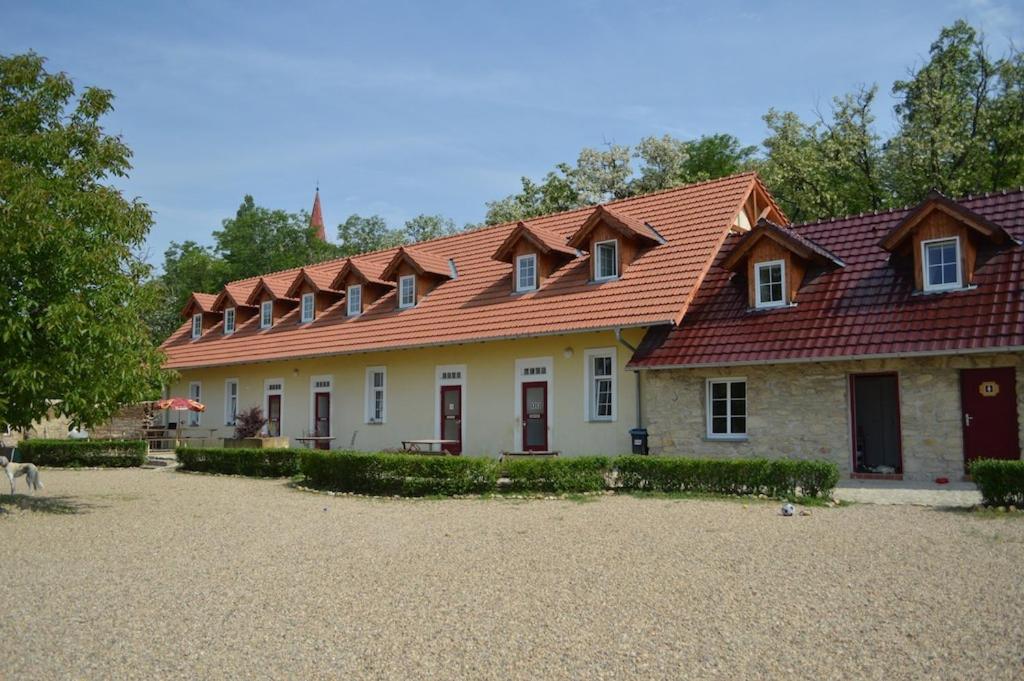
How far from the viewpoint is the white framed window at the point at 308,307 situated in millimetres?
29766

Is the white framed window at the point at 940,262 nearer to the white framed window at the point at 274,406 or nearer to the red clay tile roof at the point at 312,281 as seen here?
the red clay tile roof at the point at 312,281

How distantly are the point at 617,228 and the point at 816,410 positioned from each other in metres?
7.02

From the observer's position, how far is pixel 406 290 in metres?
26.8

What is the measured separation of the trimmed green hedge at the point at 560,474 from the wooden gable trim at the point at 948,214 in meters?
7.70

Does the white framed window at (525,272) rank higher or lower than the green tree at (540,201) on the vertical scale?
lower

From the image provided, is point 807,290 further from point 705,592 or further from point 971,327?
point 705,592

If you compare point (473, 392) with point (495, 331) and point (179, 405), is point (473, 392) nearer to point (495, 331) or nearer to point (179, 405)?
point (495, 331)

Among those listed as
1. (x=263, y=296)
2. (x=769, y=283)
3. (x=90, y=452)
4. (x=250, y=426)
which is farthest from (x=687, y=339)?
(x=263, y=296)

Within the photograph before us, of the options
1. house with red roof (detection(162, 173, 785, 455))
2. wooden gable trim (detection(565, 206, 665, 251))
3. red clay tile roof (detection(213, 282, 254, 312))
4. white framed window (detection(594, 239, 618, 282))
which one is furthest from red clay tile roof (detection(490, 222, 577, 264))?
red clay tile roof (detection(213, 282, 254, 312))

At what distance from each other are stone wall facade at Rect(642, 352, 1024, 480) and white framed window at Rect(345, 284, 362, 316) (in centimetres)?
1147

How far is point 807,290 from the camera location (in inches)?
752

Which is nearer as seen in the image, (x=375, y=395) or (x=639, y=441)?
(x=639, y=441)

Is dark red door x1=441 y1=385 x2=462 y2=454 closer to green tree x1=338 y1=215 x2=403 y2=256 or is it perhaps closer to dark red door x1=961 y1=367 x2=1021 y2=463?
dark red door x1=961 y1=367 x2=1021 y2=463

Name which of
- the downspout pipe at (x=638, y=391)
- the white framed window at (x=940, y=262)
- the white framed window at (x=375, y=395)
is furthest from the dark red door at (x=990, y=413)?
the white framed window at (x=375, y=395)
